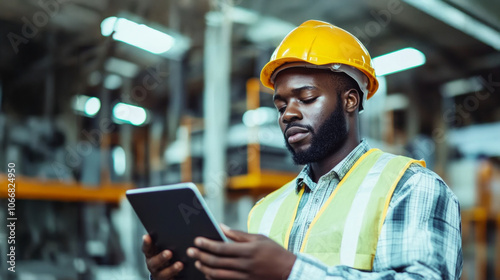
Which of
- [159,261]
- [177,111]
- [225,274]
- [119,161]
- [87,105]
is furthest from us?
[177,111]

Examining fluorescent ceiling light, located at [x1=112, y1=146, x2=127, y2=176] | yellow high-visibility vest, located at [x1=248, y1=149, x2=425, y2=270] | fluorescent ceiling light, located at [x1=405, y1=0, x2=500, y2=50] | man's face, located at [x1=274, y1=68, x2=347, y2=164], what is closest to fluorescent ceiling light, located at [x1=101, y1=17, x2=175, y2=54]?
fluorescent ceiling light, located at [x1=112, y1=146, x2=127, y2=176]

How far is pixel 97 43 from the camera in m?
7.10

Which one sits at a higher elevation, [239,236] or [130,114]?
[130,114]

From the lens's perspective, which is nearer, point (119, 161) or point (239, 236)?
point (239, 236)

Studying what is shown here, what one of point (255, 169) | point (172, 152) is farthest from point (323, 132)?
point (172, 152)

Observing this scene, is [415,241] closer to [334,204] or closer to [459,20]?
[334,204]

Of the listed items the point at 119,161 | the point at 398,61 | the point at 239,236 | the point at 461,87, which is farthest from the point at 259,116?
the point at 461,87

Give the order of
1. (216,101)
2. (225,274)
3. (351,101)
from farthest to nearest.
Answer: (216,101) → (351,101) → (225,274)

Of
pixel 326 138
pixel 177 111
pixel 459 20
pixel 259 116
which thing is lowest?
pixel 326 138

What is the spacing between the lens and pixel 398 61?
885 centimetres

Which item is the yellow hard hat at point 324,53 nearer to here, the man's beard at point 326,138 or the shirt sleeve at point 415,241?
the man's beard at point 326,138

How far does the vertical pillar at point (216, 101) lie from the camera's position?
6.30 m

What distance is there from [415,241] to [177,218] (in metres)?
0.78

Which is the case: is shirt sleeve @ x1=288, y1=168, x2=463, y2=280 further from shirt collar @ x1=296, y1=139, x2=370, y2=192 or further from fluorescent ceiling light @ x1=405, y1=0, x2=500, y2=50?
fluorescent ceiling light @ x1=405, y1=0, x2=500, y2=50
